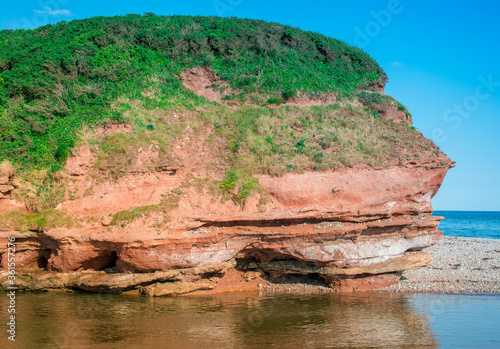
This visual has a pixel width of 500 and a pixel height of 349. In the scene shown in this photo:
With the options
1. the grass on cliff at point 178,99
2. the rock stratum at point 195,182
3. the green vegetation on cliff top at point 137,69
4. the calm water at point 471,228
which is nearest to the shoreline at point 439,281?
the rock stratum at point 195,182

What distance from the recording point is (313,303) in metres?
12.5

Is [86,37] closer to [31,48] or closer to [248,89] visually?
[31,48]

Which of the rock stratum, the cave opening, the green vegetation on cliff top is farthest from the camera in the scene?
the green vegetation on cliff top

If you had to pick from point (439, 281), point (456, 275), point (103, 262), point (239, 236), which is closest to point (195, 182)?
point (239, 236)

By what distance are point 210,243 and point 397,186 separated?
792cm

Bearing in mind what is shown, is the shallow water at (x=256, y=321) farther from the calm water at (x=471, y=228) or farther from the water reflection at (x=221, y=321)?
the calm water at (x=471, y=228)

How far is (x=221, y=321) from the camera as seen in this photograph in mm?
10500

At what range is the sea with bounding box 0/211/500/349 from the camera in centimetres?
898

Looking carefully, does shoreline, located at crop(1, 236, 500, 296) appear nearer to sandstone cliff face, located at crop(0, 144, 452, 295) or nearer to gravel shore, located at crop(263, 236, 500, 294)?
gravel shore, located at crop(263, 236, 500, 294)

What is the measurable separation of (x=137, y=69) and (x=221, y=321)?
15275mm

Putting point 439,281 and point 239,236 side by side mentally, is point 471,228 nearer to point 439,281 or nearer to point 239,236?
point 439,281

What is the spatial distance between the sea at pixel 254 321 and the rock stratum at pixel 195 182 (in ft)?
3.41

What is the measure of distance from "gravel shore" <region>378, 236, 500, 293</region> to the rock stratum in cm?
105

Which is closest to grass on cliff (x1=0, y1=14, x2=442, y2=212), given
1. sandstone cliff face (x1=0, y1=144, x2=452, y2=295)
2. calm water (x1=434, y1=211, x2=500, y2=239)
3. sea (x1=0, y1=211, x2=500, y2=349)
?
sandstone cliff face (x1=0, y1=144, x2=452, y2=295)
